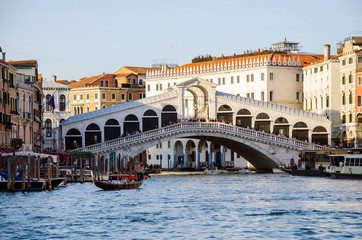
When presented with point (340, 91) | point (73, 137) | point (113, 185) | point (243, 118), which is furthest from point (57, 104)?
point (113, 185)

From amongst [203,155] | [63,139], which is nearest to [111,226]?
[63,139]

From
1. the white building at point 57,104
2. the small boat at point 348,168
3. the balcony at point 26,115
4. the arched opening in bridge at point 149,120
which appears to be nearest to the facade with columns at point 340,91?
the small boat at point 348,168

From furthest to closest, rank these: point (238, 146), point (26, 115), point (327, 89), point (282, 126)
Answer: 1. point (327, 89)
2. point (282, 126)
3. point (238, 146)
4. point (26, 115)

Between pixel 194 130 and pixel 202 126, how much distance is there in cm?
71

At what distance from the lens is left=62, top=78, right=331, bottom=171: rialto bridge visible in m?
65.0

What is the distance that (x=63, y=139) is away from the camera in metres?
67.8

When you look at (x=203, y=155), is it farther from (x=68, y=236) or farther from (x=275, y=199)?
(x=68, y=236)

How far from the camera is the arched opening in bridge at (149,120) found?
2707 inches

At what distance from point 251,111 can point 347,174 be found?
16031 mm

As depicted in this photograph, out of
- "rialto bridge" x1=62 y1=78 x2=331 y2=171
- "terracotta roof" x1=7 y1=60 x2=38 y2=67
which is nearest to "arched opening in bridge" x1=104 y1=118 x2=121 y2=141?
"rialto bridge" x1=62 y1=78 x2=331 y2=171

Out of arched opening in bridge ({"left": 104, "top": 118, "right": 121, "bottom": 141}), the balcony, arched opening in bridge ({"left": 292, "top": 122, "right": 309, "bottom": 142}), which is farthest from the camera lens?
arched opening in bridge ({"left": 292, "top": 122, "right": 309, "bottom": 142})

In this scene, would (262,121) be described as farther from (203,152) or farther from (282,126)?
(203,152)

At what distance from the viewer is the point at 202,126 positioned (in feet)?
216

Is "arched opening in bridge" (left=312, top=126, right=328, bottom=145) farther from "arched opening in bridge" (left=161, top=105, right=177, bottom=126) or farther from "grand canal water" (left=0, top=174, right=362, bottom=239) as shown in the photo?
"grand canal water" (left=0, top=174, right=362, bottom=239)
